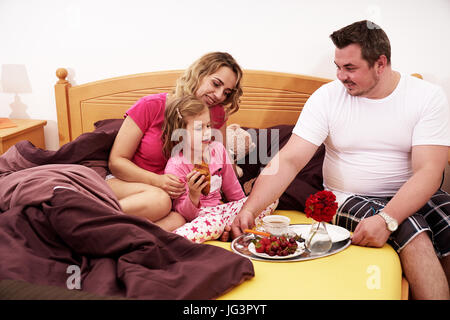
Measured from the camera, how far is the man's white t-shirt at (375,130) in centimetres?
174

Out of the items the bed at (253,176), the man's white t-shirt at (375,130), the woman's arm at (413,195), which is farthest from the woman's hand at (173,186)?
the woman's arm at (413,195)

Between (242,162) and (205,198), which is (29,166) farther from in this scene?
(242,162)

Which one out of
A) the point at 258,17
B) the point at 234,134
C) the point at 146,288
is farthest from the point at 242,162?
the point at 146,288

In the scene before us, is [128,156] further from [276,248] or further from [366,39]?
[366,39]

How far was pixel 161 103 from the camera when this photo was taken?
6.34 ft

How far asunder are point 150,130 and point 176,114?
6.5 inches

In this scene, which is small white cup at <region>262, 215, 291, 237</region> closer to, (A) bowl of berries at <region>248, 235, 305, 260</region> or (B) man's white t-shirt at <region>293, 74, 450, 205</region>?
(A) bowl of berries at <region>248, 235, 305, 260</region>

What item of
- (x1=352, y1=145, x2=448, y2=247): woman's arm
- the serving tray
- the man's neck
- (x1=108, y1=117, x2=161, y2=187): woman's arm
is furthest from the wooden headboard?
the serving tray

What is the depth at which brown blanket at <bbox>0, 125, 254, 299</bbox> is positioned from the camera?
3.89ft

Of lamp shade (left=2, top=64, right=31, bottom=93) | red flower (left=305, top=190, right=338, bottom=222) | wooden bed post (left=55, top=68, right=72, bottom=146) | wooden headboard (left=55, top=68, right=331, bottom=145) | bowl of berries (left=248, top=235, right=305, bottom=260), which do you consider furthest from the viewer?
lamp shade (left=2, top=64, right=31, bottom=93)

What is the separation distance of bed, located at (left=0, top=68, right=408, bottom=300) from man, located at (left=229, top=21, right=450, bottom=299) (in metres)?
0.13

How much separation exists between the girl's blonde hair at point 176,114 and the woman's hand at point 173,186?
143 mm

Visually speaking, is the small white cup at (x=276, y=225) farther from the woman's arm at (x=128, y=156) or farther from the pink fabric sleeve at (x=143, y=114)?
the pink fabric sleeve at (x=143, y=114)

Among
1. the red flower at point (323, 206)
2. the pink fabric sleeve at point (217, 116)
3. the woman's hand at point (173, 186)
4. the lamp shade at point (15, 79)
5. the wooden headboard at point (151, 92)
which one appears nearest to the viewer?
the red flower at point (323, 206)
